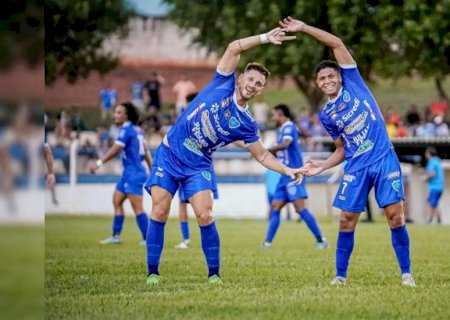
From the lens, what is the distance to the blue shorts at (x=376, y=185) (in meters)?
10.8

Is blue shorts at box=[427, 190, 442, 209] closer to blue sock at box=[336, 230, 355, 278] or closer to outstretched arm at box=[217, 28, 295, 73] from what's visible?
blue sock at box=[336, 230, 355, 278]

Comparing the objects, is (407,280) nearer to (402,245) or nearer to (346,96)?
(402,245)

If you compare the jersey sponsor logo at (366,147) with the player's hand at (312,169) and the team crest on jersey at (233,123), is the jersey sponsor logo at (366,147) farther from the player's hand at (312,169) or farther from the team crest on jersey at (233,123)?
the team crest on jersey at (233,123)

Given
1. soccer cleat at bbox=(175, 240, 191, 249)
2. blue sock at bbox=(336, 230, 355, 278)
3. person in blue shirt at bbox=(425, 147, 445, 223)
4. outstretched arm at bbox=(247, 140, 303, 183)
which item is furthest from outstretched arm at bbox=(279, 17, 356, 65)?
person in blue shirt at bbox=(425, 147, 445, 223)

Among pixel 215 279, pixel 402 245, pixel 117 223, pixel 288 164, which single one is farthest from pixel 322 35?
pixel 117 223

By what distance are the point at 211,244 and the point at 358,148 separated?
1694 millimetres

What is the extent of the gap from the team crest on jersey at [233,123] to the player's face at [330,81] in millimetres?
856

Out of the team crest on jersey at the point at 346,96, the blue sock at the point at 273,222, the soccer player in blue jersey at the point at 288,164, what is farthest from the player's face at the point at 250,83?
the blue sock at the point at 273,222

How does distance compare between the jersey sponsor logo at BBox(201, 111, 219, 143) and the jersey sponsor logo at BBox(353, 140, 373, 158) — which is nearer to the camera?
the jersey sponsor logo at BBox(353, 140, 373, 158)

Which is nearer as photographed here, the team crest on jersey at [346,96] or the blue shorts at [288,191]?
the team crest on jersey at [346,96]

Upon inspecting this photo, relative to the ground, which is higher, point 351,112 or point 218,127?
point 351,112

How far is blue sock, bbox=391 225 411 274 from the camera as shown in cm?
1104

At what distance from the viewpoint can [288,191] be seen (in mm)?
18891

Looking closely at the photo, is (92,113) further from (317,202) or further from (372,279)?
(372,279)
